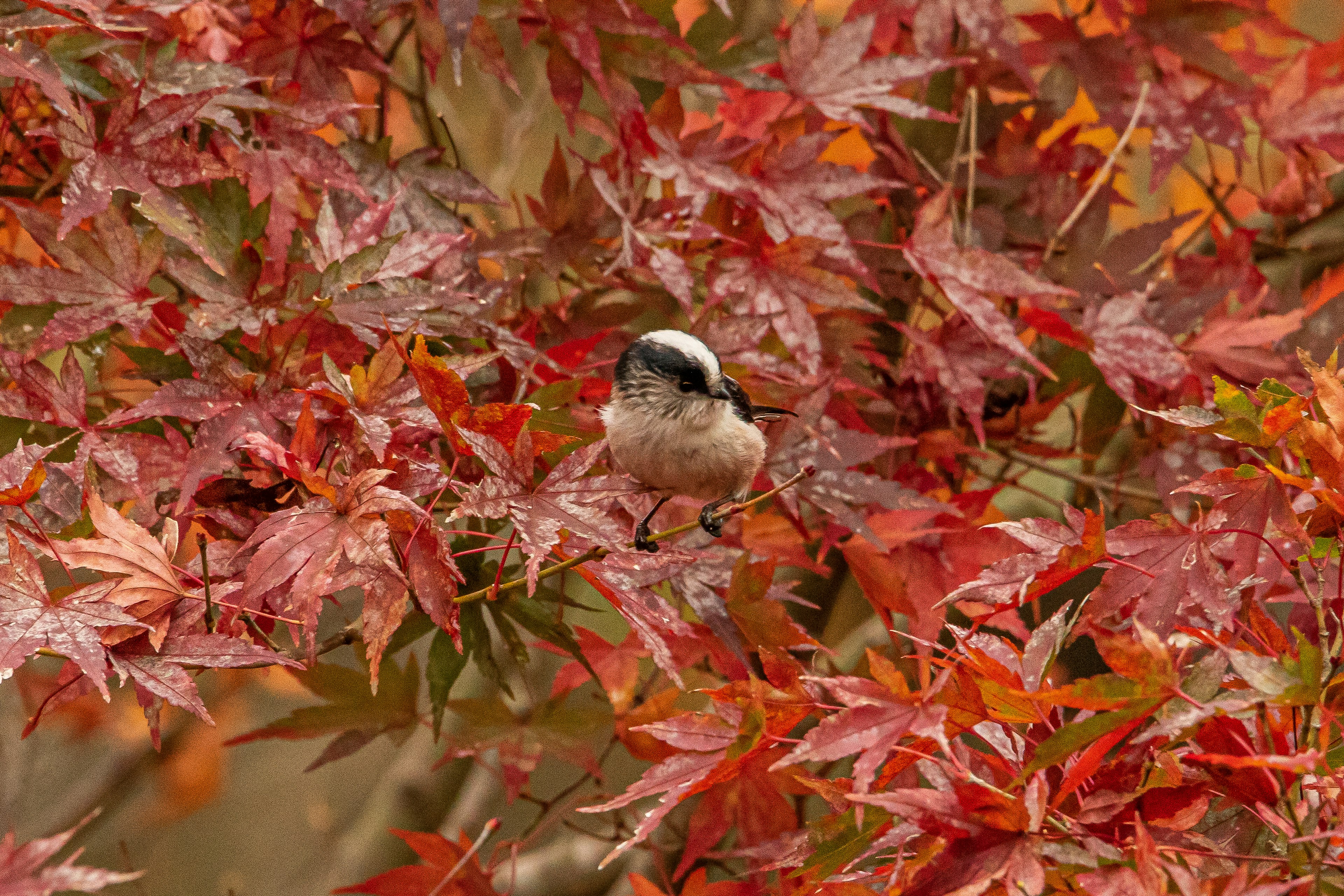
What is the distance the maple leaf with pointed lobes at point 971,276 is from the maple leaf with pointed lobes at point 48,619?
107 centimetres

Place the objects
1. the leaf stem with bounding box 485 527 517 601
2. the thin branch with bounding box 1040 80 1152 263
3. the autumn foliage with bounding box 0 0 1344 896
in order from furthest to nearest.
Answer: the thin branch with bounding box 1040 80 1152 263, the leaf stem with bounding box 485 527 517 601, the autumn foliage with bounding box 0 0 1344 896

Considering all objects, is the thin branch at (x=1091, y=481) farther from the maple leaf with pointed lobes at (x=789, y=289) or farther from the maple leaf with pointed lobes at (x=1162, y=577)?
the maple leaf with pointed lobes at (x=1162, y=577)

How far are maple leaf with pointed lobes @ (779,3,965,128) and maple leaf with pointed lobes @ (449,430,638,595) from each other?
2.53 ft

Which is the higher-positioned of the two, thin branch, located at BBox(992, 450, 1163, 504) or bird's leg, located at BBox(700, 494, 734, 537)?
bird's leg, located at BBox(700, 494, 734, 537)

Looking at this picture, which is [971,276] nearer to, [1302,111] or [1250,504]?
[1250,504]

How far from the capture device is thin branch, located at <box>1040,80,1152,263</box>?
169 centimetres

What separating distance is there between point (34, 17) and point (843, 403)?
1089 mm

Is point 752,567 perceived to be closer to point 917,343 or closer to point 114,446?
point 917,343

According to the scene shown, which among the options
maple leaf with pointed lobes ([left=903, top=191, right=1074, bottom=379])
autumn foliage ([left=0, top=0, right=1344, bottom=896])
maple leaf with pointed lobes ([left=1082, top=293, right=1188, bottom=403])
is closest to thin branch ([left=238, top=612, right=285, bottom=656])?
autumn foliage ([left=0, top=0, right=1344, bottom=896])

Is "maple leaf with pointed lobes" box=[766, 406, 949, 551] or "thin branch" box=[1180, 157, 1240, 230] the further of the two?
"thin branch" box=[1180, 157, 1240, 230]

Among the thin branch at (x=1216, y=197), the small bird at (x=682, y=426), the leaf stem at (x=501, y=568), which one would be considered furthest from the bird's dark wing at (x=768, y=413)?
the thin branch at (x=1216, y=197)

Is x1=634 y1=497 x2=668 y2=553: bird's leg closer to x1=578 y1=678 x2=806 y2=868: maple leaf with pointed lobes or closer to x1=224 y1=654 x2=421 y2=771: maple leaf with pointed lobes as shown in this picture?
x1=578 y1=678 x2=806 y2=868: maple leaf with pointed lobes

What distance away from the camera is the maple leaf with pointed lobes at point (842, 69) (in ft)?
4.71

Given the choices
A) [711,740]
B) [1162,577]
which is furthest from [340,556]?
[1162,577]
